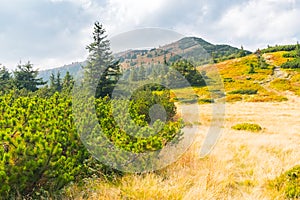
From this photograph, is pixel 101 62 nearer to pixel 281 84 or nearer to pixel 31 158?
pixel 31 158

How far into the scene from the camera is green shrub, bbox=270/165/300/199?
4.90 m

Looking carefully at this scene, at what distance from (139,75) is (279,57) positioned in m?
70.0

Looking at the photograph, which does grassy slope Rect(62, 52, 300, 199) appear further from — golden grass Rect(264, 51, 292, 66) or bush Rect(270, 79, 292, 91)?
golden grass Rect(264, 51, 292, 66)

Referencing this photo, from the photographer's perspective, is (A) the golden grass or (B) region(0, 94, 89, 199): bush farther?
(A) the golden grass

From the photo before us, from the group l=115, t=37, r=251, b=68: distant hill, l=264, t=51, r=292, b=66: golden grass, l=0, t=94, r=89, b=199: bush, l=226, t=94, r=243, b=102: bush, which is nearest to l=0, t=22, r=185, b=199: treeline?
l=0, t=94, r=89, b=199: bush

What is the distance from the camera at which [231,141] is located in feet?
33.3

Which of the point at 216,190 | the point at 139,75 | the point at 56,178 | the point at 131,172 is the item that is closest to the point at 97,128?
the point at 131,172

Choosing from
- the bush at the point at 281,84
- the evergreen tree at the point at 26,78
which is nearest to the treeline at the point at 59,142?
the evergreen tree at the point at 26,78

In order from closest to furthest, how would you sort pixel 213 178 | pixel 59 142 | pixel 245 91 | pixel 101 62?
1. pixel 59 142
2. pixel 213 178
3. pixel 101 62
4. pixel 245 91

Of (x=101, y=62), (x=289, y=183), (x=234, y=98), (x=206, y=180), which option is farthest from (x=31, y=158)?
(x=234, y=98)

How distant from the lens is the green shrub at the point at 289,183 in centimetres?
490

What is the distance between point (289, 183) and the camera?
16.9ft

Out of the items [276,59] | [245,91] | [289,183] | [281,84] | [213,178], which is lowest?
[245,91]

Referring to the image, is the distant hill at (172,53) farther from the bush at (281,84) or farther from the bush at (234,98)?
the bush at (281,84)
